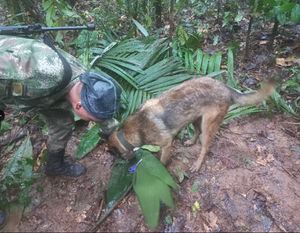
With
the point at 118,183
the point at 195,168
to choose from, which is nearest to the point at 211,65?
the point at 195,168

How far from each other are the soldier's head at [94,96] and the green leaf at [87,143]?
1.21 meters

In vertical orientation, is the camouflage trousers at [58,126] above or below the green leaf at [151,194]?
above

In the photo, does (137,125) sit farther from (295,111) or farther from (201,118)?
(295,111)

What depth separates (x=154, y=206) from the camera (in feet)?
10.4

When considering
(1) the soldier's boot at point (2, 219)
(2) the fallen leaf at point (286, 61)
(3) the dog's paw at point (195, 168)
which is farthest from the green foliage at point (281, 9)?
(1) the soldier's boot at point (2, 219)

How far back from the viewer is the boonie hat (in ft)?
9.75

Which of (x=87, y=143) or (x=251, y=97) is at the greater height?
(x=251, y=97)

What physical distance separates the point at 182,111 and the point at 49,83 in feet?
4.85

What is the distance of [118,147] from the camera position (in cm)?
357

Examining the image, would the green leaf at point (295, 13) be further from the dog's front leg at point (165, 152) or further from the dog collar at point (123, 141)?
the dog collar at point (123, 141)

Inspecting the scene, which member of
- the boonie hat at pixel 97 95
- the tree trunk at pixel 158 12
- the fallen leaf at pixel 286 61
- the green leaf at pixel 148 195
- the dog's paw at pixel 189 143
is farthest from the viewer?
A: the tree trunk at pixel 158 12

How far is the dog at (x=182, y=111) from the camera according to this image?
374cm

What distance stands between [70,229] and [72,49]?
10.4 feet

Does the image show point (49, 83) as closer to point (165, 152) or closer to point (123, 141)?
point (123, 141)
